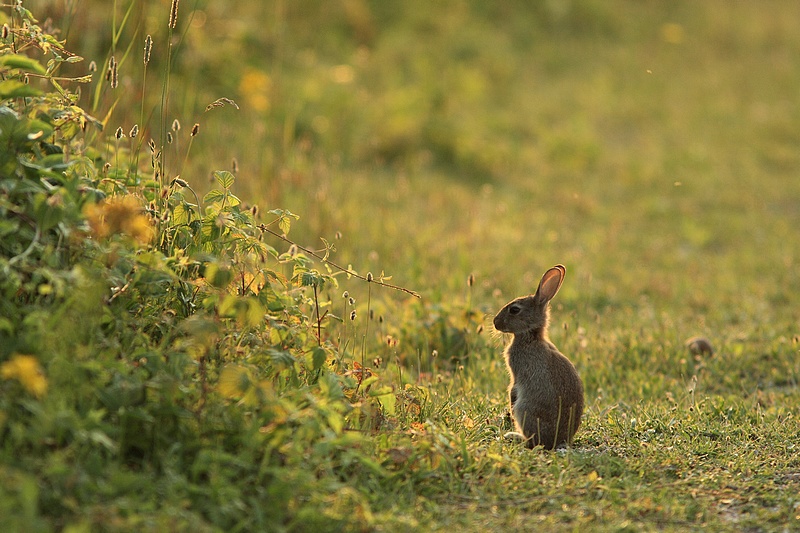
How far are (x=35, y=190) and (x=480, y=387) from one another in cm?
281

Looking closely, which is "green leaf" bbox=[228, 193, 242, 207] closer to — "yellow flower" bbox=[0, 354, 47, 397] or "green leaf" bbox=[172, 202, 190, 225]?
"green leaf" bbox=[172, 202, 190, 225]

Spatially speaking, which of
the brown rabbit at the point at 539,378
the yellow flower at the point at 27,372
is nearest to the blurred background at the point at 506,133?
Result: the brown rabbit at the point at 539,378

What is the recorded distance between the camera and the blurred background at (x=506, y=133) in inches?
298

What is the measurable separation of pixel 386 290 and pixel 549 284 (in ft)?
6.91

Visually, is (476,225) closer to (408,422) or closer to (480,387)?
(480,387)

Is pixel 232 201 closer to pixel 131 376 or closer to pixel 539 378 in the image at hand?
pixel 131 376

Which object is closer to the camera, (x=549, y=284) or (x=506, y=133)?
(x=549, y=284)

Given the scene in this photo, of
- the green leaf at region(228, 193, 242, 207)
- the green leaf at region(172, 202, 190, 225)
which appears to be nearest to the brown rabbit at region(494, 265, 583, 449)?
the green leaf at region(228, 193, 242, 207)

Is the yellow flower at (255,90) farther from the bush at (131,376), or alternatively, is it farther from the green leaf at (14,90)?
the green leaf at (14,90)

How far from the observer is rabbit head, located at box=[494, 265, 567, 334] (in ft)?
16.7

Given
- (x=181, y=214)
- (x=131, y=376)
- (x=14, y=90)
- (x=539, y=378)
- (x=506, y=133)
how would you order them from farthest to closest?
(x=506, y=133), (x=539, y=378), (x=181, y=214), (x=14, y=90), (x=131, y=376)

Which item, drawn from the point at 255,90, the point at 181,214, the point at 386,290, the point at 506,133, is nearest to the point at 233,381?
the point at 181,214

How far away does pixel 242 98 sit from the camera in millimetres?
10000

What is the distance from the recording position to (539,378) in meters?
4.71
